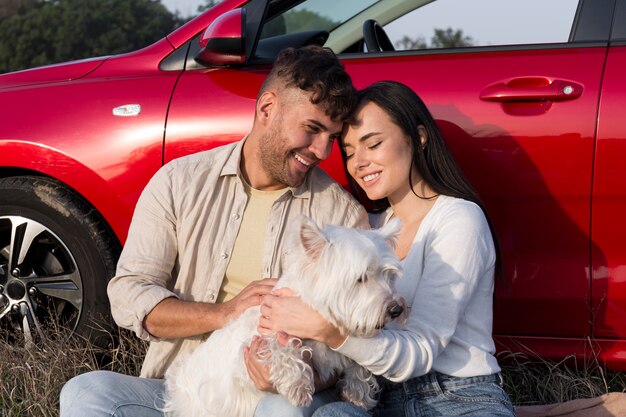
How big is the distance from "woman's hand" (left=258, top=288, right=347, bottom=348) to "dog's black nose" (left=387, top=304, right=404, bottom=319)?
0.18m

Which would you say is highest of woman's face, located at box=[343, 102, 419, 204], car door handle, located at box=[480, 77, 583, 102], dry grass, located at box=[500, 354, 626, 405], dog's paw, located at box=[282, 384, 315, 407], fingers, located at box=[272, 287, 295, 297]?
car door handle, located at box=[480, 77, 583, 102]

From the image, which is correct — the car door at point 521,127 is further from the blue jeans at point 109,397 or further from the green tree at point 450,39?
the blue jeans at point 109,397

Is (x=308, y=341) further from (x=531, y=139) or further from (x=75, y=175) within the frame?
(x=75, y=175)

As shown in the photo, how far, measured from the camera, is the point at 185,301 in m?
3.13

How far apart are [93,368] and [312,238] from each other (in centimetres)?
163

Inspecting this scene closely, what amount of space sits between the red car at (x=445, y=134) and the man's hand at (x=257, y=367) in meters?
1.19

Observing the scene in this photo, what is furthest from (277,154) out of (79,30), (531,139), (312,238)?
(79,30)

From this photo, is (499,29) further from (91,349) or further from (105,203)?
(91,349)

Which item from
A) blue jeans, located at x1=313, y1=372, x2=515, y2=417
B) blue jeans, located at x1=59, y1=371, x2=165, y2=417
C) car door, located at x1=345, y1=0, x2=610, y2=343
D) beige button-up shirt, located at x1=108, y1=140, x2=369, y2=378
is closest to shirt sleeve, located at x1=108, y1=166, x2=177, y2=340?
beige button-up shirt, located at x1=108, y1=140, x2=369, y2=378

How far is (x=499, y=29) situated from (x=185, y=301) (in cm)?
198

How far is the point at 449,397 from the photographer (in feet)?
9.26

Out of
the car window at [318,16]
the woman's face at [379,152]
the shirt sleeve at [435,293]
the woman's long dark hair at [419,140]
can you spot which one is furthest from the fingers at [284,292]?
the car window at [318,16]

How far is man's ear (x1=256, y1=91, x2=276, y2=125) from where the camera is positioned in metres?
3.28

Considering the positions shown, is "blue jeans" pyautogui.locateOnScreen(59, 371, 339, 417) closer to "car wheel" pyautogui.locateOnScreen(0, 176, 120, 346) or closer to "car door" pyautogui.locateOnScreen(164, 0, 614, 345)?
"car wheel" pyautogui.locateOnScreen(0, 176, 120, 346)
